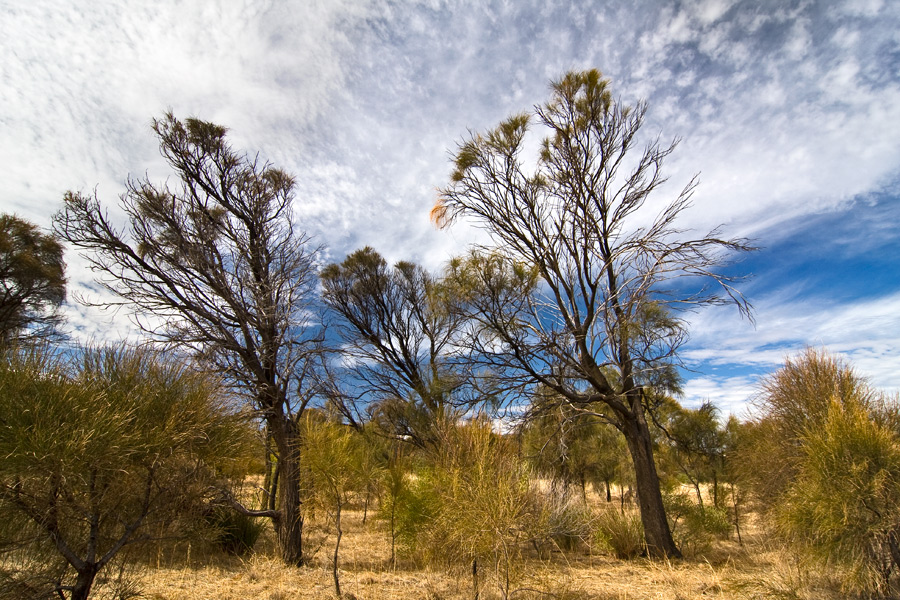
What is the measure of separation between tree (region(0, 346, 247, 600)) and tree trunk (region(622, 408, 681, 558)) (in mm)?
7610

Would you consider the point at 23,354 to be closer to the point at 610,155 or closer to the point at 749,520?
the point at 610,155

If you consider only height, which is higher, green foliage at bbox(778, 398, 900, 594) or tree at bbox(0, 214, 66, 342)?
tree at bbox(0, 214, 66, 342)

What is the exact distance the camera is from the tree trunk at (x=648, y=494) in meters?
7.91

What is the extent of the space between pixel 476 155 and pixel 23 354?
8.18 meters

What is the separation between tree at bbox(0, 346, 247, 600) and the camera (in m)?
3.15

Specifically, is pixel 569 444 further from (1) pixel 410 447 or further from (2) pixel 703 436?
(2) pixel 703 436

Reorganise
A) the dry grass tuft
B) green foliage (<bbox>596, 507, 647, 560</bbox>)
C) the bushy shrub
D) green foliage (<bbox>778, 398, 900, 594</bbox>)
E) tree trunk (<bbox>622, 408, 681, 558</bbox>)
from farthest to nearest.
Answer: the bushy shrub → green foliage (<bbox>596, 507, 647, 560</bbox>) → tree trunk (<bbox>622, 408, 681, 558</bbox>) → the dry grass tuft → green foliage (<bbox>778, 398, 900, 594</bbox>)

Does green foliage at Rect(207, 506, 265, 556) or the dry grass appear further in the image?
green foliage at Rect(207, 506, 265, 556)

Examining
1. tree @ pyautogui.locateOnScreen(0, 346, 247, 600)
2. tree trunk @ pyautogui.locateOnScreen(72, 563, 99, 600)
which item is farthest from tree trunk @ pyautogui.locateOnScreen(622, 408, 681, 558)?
tree trunk @ pyautogui.locateOnScreen(72, 563, 99, 600)

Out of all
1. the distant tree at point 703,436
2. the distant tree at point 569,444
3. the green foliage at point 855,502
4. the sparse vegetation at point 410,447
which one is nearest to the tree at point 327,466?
the sparse vegetation at point 410,447

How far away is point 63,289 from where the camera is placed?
12.0 m

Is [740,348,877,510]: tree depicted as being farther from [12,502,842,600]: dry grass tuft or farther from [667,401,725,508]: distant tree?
[667,401,725,508]: distant tree

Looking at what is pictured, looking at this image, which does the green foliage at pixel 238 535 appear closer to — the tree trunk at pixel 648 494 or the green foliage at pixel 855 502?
the tree trunk at pixel 648 494

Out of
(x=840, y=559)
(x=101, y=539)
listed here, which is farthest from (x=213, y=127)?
(x=840, y=559)
